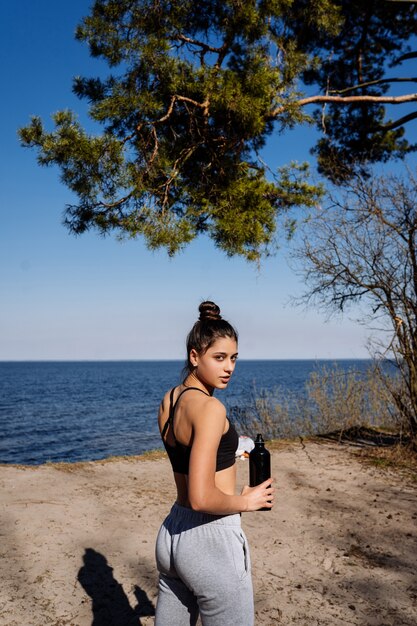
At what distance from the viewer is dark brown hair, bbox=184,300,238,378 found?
2346 millimetres

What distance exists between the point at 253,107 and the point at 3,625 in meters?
6.36

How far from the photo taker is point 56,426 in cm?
2864

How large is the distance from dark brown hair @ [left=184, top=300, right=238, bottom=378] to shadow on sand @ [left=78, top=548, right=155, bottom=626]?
2.55 meters

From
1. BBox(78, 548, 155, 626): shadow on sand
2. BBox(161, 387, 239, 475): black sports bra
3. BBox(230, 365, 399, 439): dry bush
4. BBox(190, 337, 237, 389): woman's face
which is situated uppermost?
BBox(190, 337, 237, 389): woman's face

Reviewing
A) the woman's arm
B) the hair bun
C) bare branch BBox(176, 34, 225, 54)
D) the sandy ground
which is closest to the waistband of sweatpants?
the woman's arm

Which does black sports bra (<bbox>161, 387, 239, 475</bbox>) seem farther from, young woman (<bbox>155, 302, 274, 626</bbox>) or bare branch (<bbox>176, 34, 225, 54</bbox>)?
bare branch (<bbox>176, 34, 225, 54</bbox>)

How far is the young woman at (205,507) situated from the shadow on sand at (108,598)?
188cm

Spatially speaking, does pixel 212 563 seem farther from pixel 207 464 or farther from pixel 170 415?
pixel 170 415

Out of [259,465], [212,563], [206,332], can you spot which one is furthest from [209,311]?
[212,563]

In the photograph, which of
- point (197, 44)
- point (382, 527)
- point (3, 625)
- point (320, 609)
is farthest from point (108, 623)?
point (197, 44)

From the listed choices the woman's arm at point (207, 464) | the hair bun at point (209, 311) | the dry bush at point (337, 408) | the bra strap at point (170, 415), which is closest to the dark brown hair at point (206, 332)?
the hair bun at point (209, 311)

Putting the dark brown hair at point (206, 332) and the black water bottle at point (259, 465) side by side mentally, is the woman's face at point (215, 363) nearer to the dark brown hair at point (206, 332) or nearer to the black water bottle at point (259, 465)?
the dark brown hair at point (206, 332)

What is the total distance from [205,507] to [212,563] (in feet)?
0.93

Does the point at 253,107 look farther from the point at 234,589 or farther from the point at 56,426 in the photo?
the point at 56,426
